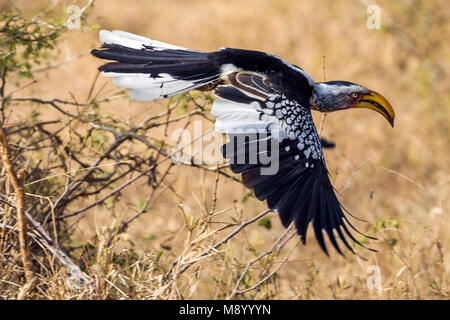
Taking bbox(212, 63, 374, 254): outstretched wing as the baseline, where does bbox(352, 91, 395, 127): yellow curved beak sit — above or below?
above

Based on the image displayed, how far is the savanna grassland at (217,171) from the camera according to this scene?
8.82ft

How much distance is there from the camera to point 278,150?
108 inches

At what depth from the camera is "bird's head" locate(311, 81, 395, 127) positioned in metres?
3.39

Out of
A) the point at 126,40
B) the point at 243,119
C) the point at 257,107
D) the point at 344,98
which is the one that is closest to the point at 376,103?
the point at 344,98

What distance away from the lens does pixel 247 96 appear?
2.88 m

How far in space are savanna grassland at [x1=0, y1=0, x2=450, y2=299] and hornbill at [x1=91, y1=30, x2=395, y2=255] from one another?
0.19 metres

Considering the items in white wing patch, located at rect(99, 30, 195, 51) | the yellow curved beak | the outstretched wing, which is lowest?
the outstretched wing

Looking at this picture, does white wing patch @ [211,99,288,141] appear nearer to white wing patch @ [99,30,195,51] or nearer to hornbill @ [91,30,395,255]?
hornbill @ [91,30,395,255]

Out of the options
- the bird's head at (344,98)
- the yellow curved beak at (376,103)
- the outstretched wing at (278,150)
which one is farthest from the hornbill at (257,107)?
the yellow curved beak at (376,103)

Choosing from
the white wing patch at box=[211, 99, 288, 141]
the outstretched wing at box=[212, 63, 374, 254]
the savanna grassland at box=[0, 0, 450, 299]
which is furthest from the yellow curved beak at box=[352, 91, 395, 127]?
the white wing patch at box=[211, 99, 288, 141]

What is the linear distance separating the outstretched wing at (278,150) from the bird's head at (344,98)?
43 cm

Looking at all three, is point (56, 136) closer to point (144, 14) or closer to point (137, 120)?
→ point (137, 120)

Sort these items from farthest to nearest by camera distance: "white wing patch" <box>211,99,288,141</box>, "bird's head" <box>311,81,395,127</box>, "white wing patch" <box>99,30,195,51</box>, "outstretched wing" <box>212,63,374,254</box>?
"bird's head" <box>311,81,395,127</box> < "white wing patch" <box>99,30,195,51</box> < "white wing patch" <box>211,99,288,141</box> < "outstretched wing" <box>212,63,374,254</box>

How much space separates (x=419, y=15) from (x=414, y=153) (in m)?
1.54
